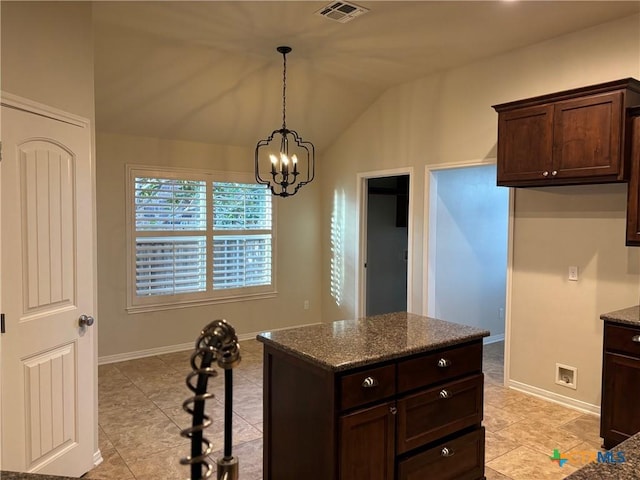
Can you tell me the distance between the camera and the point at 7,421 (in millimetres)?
2252

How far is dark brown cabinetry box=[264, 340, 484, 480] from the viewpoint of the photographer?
79.6 inches

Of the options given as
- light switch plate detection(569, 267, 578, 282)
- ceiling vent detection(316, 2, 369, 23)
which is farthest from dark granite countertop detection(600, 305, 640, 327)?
ceiling vent detection(316, 2, 369, 23)

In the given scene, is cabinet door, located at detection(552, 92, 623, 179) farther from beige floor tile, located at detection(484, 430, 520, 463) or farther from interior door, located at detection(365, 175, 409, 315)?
interior door, located at detection(365, 175, 409, 315)

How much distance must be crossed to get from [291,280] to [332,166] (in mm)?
1651

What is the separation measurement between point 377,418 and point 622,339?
6.02 ft

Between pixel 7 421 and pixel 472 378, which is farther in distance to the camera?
pixel 472 378

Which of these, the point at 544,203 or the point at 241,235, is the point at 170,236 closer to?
the point at 241,235

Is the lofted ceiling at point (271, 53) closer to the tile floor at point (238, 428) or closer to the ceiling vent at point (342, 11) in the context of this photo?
the ceiling vent at point (342, 11)

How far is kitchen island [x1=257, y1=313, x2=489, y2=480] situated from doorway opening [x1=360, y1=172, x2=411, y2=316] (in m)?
3.45

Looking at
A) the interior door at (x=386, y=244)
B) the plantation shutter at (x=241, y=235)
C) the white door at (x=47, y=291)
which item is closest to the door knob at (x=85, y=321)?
the white door at (x=47, y=291)

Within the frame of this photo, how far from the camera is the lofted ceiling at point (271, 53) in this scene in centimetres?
332

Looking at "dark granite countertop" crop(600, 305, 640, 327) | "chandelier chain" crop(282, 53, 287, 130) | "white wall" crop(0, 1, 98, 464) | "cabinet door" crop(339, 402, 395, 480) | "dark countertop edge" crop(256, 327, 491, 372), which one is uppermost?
"chandelier chain" crop(282, 53, 287, 130)

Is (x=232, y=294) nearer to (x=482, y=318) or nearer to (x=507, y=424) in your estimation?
(x=482, y=318)

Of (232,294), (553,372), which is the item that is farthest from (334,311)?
(553,372)
